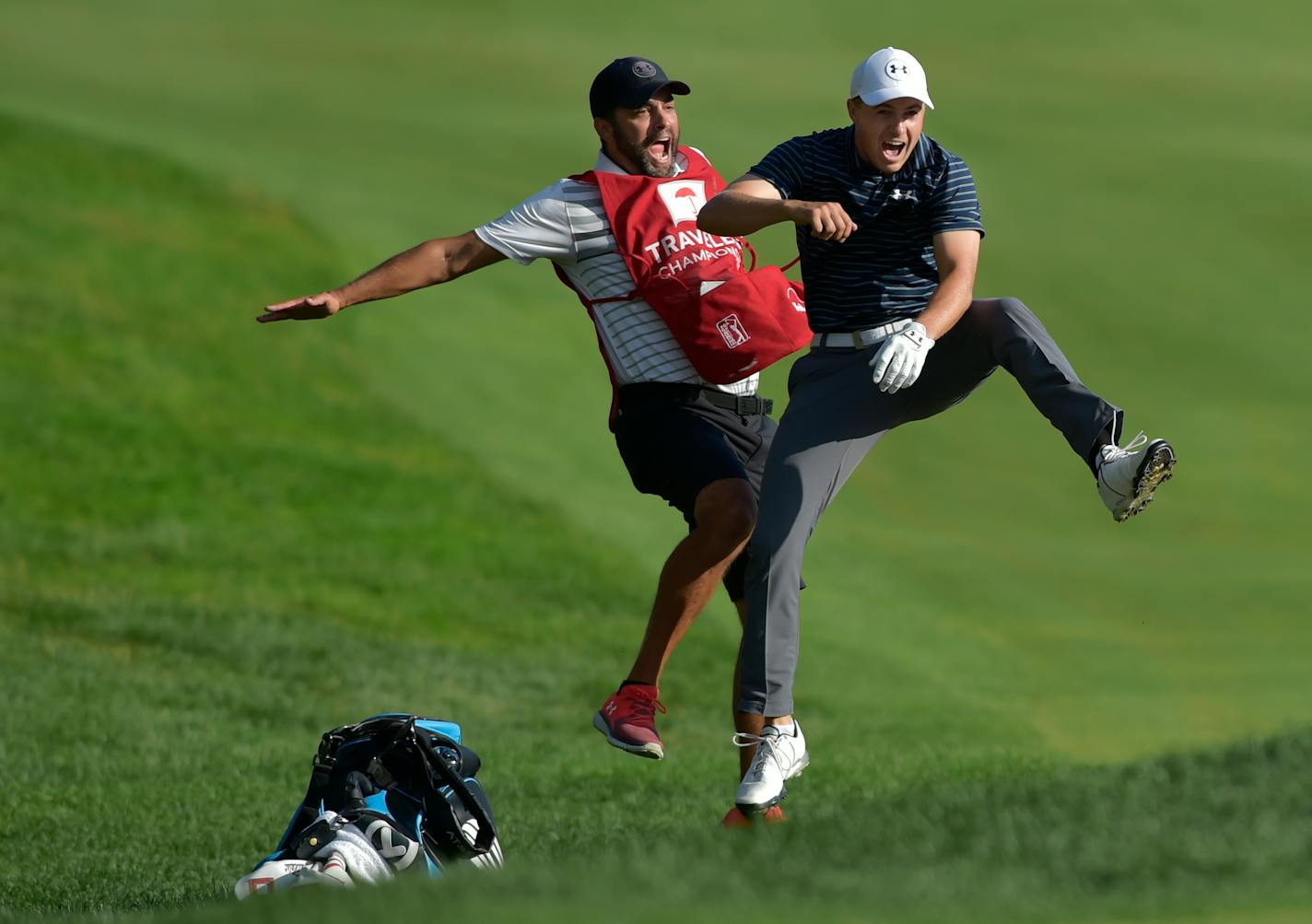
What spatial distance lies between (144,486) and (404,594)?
2246mm

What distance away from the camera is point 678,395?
22.8ft

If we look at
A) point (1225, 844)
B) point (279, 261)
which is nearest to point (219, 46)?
point (279, 261)

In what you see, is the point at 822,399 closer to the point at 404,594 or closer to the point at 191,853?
the point at 191,853

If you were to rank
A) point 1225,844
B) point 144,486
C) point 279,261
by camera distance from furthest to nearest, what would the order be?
point 279,261 → point 144,486 → point 1225,844

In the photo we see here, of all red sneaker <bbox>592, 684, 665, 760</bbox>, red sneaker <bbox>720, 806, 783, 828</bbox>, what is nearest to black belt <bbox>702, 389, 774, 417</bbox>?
red sneaker <bbox>592, 684, 665, 760</bbox>

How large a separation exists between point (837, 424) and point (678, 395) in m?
0.85

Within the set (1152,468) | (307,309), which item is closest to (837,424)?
(1152,468)

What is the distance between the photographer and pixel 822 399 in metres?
6.33

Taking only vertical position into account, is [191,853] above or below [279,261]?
below

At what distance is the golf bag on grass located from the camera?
217 inches

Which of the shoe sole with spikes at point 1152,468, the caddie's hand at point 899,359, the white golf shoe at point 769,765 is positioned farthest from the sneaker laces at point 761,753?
the shoe sole with spikes at point 1152,468

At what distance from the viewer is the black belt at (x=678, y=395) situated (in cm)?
694

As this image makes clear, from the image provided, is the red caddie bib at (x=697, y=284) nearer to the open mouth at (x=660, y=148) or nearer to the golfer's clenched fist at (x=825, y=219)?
the open mouth at (x=660, y=148)

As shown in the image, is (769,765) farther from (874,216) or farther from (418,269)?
(418,269)
